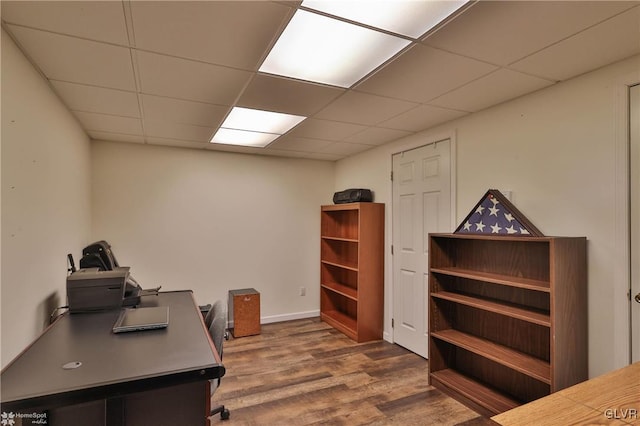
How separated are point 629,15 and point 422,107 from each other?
1354 mm

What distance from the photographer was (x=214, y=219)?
14.6ft

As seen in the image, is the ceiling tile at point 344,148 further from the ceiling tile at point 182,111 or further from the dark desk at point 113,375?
the dark desk at point 113,375

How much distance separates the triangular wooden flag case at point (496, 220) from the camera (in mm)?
2426

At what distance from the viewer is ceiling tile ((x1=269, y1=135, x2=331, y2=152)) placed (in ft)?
12.7

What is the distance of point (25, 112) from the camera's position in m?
1.88

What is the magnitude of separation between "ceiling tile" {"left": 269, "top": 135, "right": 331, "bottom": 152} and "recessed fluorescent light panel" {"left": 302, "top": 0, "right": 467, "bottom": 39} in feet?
7.22

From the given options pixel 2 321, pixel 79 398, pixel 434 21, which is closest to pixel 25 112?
pixel 2 321

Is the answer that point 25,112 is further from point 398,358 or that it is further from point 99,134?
point 398,358

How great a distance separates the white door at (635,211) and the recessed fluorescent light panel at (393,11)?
1340 millimetres

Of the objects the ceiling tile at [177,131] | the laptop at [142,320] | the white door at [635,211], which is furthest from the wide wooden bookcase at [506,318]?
the ceiling tile at [177,131]

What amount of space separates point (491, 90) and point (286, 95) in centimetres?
149

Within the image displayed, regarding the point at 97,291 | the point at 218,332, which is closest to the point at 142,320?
the point at 218,332

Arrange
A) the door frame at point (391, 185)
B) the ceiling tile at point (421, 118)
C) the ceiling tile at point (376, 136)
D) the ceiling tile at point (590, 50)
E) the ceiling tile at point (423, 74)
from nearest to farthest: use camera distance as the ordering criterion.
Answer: the ceiling tile at point (590, 50), the ceiling tile at point (423, 74), the ceiling tile at point (421, 118), the door frame at point (391, 185), the ceiling tile at point (376, 136)

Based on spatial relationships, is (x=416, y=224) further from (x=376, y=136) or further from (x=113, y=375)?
(x=113, y=375)
